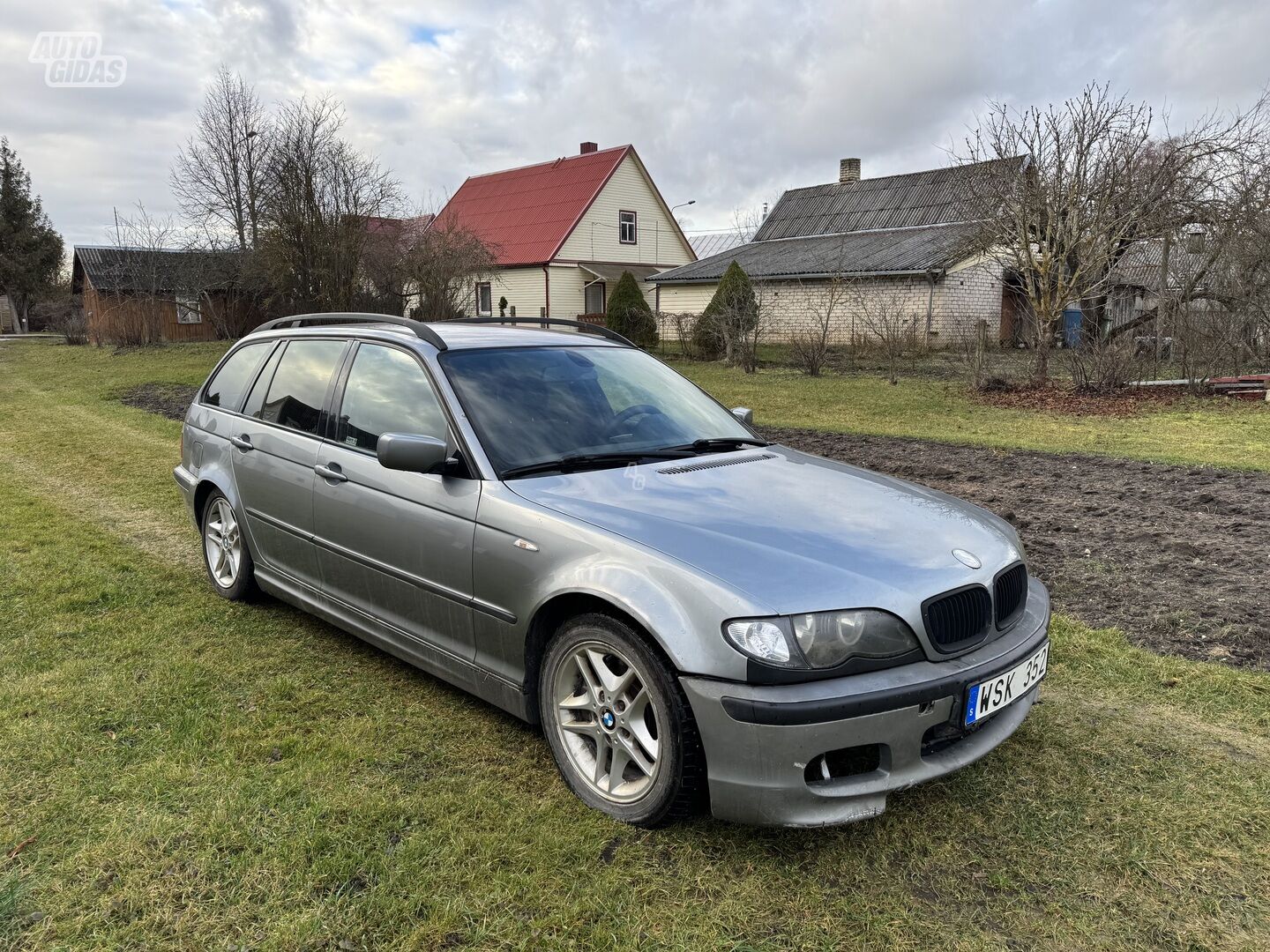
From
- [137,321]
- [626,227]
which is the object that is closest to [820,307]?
[626,227]

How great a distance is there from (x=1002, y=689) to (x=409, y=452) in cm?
228

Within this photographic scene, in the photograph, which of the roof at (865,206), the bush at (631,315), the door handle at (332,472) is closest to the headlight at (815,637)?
the door handle at (332,472)

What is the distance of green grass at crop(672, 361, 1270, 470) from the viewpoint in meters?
10.2

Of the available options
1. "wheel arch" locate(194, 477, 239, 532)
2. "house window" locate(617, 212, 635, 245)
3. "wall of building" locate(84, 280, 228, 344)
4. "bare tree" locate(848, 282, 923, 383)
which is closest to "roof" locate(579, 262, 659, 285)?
"house window" locate(617, 212, 635, 245)

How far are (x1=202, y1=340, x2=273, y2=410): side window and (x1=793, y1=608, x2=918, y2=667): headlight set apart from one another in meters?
3.80

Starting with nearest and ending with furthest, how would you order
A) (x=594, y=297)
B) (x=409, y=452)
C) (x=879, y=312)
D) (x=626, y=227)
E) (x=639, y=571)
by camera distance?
(x=639, y=571), (x=409, y=452), (x=879, y=312), (x=594, y=297), (x=626, y=227)

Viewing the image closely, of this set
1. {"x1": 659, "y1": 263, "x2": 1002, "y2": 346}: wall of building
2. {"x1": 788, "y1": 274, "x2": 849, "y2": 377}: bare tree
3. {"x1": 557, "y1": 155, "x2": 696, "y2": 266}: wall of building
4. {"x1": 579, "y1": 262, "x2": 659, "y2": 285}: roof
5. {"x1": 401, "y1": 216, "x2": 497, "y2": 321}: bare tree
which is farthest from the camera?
{"x1": 557, "y1": 155, "x2": 696, "y2": 266}: wall of building

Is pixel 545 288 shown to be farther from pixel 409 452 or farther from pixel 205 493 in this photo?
pixel 409 452

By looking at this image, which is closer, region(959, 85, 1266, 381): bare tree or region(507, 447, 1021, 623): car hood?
region(507, 447, 1021, 623): car hood

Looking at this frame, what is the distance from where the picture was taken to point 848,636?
2.55 metres

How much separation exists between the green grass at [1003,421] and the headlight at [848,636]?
26.9ft

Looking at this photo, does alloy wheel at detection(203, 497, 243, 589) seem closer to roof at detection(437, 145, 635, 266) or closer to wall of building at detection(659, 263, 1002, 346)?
wall of building at detection(659, 263, 1002, 346)

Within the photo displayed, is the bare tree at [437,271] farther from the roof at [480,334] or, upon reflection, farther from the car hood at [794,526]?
the car hood at [794,526]

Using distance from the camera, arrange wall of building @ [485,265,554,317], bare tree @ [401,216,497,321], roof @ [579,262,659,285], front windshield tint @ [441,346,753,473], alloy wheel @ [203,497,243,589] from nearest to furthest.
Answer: front windshield tint @ [441,346,753,473] → alloy wheel @ [203,497,243,589] → bare tree @ [401,216,497,321] → wall of building @ [485,265,554,317] → roof @ [579,262,659,285]
